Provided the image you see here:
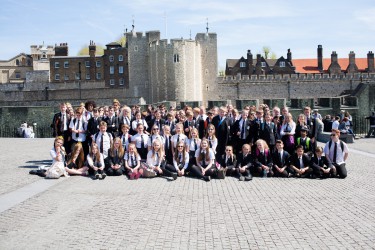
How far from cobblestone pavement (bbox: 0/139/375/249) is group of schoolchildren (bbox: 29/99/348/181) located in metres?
0.48

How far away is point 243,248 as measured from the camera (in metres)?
6.64

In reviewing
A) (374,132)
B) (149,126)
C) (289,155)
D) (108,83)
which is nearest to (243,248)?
(289,155)

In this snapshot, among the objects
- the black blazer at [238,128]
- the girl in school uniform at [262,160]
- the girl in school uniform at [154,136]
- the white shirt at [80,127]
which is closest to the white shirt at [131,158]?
the girl in school uniform at [154,136]

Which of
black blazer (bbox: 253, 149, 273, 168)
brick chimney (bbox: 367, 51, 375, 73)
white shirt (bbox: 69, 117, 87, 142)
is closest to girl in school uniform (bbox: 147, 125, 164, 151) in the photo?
white shirt (bbox: 69, 117, 87, 142)

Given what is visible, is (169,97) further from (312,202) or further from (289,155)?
(312,202)

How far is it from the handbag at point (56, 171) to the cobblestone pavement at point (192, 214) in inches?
15.8

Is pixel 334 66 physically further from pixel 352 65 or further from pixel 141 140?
pixel 141 140

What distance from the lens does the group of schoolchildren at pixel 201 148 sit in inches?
495

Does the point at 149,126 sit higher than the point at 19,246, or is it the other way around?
the point at 149,126

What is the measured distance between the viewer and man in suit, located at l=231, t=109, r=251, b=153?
1363cm

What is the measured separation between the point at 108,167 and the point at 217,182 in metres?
2.94

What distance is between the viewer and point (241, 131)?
1370cm

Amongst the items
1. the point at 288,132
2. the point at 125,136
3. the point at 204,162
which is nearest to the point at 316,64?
the point at 288,132

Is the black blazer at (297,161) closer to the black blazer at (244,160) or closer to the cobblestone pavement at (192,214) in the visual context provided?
the cobblestone pavement at (192,214)
